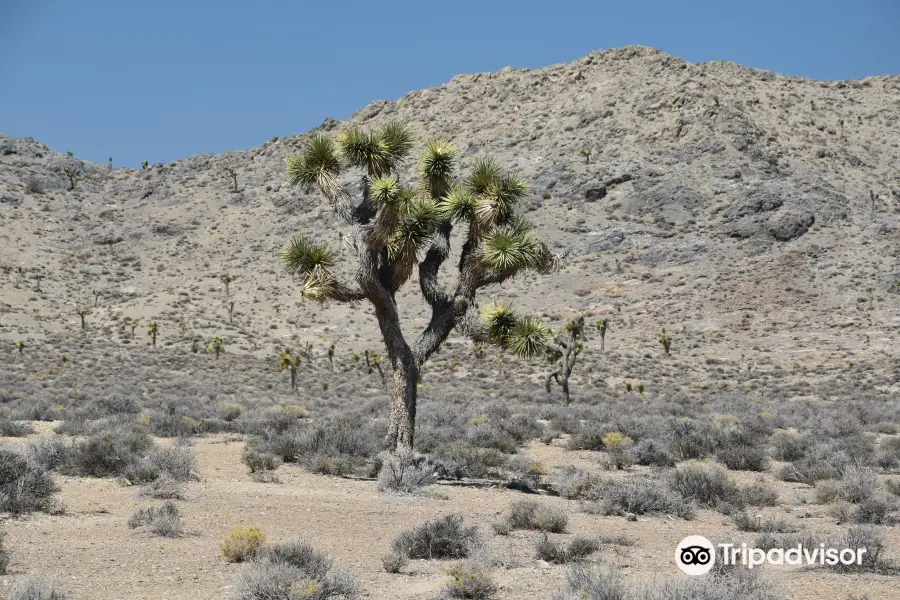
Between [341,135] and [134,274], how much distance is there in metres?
63.7

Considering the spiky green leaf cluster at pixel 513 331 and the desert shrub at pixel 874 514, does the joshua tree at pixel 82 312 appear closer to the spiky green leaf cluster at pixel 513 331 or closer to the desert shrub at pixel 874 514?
the spiky green leaf cluster at pixel 513 331

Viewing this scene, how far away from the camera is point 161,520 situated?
28.0 ft

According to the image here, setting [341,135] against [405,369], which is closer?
[405,369]

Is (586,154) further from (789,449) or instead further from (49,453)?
(49,453)

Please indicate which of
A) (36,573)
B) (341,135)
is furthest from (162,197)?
(36,573)

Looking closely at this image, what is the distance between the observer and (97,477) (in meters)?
12.0

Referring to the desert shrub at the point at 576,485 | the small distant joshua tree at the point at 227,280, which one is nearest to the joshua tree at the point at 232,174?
the small distant joshua tree at the point at 227,280

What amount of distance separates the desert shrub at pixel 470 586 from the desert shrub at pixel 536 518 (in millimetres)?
2873

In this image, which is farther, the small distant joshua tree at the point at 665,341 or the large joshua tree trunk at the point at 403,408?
the small distant joshua tree at the point at 665,341

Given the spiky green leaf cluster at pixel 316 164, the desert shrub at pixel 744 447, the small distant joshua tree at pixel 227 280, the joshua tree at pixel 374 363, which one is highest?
the small distant joshua tree at pixel 227 280

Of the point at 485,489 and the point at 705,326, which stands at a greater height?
the point at 705,326

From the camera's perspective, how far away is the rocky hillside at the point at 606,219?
Answer: 2120 inches

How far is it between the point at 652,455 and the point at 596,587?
1013cm

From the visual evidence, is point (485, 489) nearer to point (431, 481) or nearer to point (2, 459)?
point (431, 481)
